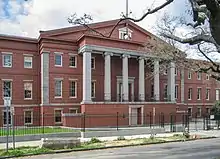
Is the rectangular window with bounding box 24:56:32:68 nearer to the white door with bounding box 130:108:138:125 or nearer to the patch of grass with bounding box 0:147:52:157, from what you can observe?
the white door with bounding box 130:108:138:125

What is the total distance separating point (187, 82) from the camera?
61.6 m

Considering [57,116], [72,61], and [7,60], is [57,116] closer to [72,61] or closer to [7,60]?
[72,61]

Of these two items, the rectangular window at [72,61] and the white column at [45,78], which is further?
the rectangular window at [72,61]

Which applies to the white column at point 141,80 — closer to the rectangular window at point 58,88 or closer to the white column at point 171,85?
the white column at point 171,85

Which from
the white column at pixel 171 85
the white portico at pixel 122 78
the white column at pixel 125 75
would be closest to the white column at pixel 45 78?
the white portico at pixel 122 78

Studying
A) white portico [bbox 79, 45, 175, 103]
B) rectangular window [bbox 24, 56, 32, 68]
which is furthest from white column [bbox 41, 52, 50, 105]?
white portico [bbox 79, 45, 175, 103]

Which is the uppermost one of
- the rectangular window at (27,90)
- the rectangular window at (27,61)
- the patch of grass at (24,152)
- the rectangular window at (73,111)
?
the rectangular window at (27,61)

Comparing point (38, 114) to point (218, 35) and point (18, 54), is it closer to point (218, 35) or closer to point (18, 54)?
point (18, 54)

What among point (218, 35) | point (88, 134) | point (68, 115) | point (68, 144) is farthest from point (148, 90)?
point (218, 35)

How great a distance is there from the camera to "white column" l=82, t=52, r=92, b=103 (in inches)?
1702

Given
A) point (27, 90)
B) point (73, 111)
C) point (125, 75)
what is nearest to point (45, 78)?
point (27, 90)

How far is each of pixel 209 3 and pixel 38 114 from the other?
1576 inches

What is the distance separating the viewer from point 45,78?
143ft

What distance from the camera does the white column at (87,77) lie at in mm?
43219
